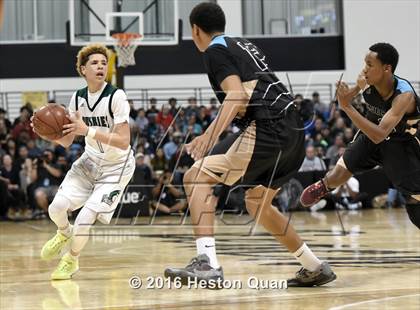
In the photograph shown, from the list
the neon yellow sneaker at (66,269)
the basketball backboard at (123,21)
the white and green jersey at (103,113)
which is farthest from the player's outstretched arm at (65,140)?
the basketball backboard at (123,21)

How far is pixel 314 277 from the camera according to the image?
22.0 feet

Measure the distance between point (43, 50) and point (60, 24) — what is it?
0.95m

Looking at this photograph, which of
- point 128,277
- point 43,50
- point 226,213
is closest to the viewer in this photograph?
point 128,277

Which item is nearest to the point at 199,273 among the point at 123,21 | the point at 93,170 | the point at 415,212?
the point at 415,212

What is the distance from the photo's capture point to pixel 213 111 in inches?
769

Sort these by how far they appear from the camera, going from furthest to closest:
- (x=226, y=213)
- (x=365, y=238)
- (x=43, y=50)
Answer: (x=43, y=50) → (x=226, y=213) → (x=365, y=238)

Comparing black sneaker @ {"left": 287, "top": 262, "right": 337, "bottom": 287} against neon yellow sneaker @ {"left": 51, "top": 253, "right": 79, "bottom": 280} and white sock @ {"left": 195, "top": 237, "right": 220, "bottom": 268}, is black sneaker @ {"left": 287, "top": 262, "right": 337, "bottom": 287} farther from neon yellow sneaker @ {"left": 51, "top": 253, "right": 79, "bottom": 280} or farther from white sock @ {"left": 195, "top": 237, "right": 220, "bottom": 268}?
neon yellow sneaker @ {"left": 51, "top": 253, "right": 79, "bottom": 280}

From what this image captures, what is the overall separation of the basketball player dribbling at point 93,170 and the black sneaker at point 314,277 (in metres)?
1.86

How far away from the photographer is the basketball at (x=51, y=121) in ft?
22.0

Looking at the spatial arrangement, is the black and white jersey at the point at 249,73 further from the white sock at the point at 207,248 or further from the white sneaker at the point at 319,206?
the white sneaker at the point at 319,206

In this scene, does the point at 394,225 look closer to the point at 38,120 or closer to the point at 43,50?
the point at 38,120

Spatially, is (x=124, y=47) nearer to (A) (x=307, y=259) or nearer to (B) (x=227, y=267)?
(B) (x=227, y=267)

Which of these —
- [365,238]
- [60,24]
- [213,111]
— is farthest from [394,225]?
[60,24]

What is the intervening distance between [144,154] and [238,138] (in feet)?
36.1
